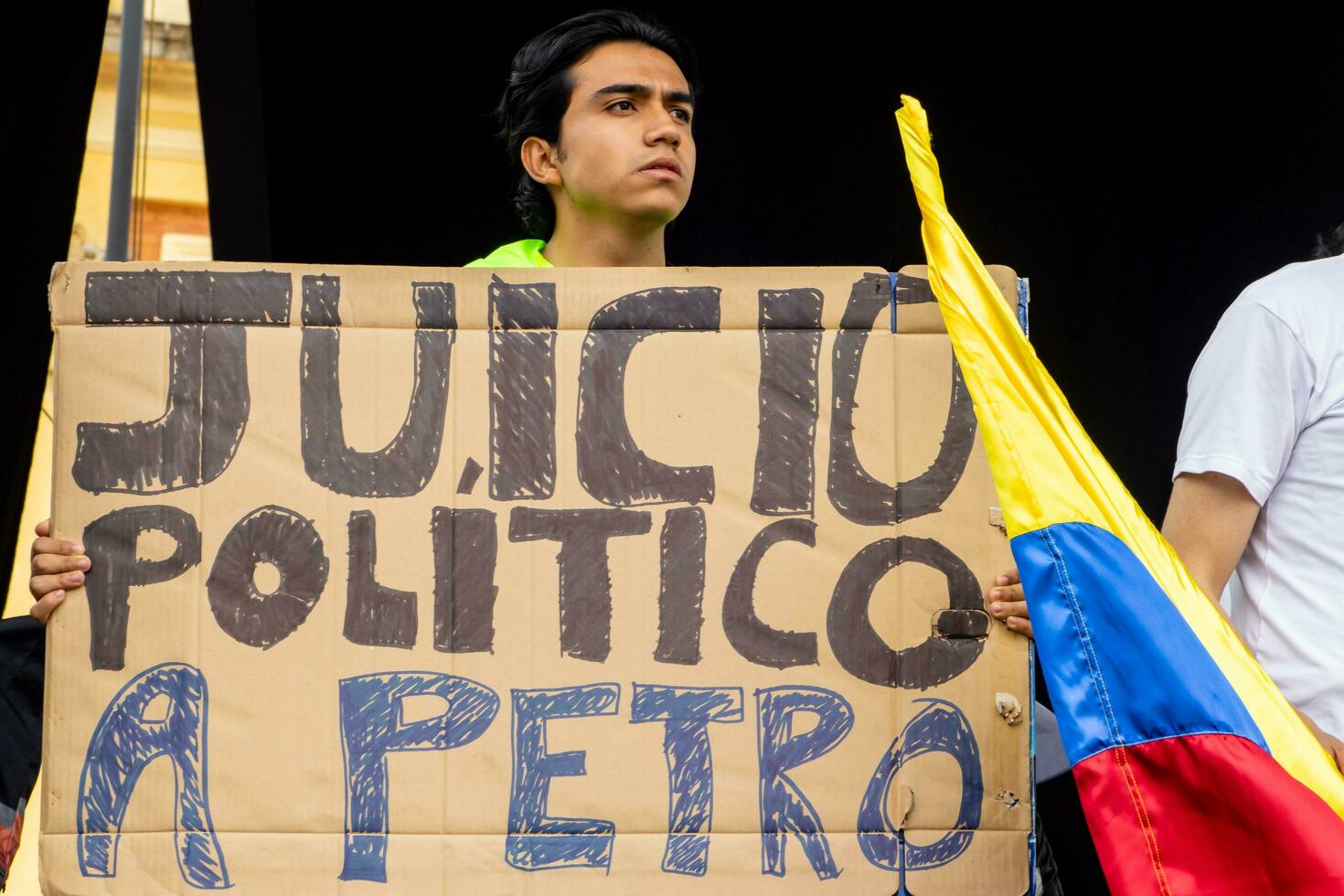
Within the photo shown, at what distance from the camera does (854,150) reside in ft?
10.0

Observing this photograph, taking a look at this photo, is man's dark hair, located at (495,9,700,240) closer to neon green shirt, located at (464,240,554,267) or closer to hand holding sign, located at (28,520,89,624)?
neon green shirt, located at (464,240,554,267)

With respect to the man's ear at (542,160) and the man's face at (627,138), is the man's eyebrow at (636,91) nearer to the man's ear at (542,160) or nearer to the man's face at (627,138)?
the man's face at (627,138)

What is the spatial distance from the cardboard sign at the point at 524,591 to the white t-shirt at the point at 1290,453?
24cm

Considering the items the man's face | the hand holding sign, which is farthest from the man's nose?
the hand holding sign

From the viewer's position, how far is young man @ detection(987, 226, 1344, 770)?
1441 mm

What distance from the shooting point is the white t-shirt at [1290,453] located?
1.44m

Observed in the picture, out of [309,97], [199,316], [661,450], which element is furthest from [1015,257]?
[199,316]

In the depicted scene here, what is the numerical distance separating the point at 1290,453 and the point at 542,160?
111cm

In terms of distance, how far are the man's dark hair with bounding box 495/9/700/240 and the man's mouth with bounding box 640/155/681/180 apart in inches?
7.8

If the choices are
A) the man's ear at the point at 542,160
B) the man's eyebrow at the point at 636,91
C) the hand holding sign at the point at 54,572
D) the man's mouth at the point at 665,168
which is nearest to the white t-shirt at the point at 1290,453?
the man's mouth at the point at 665,168

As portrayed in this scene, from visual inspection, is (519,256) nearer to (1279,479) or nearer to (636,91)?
(636,91)

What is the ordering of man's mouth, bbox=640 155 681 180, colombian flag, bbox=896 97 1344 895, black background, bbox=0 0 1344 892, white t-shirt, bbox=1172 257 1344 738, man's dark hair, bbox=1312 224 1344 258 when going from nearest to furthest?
colombian flag, bbox=896 97 1344 895, white t-shirt, bbox=1172 257 1344 738, man's dark hair, bbox=1312 224 1344 258, man's mouth, bbox=640 155 681 180, black background, bbox=0 0 1344 892

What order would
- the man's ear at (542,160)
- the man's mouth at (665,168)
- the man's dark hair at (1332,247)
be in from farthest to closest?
1. the man's ear at (542,160)
2. the man's mouth at (665,168)
3. the man's dark hair at (1332,247)

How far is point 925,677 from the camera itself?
1.51 meters
